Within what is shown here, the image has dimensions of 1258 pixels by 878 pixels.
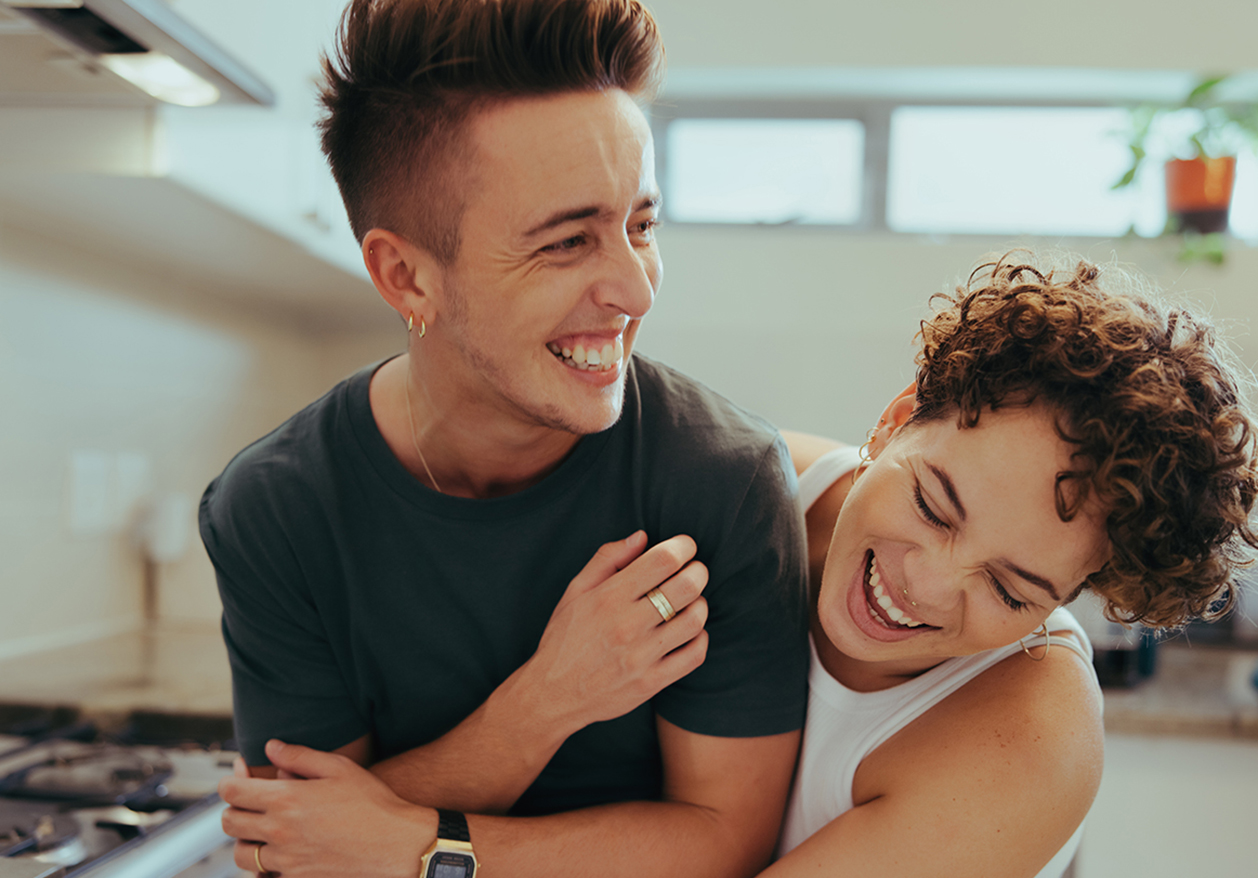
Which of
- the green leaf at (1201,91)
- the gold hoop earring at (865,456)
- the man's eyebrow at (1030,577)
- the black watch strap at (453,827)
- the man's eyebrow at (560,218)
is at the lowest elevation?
the black watch strap at (453,827)

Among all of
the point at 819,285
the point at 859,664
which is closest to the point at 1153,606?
the point at 859,664

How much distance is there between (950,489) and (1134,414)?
169mm

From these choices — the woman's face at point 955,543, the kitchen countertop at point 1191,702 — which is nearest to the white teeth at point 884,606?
the woman's face at point 955,543

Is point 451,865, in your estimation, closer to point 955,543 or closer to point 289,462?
point 289,462

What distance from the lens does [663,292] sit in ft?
9.05

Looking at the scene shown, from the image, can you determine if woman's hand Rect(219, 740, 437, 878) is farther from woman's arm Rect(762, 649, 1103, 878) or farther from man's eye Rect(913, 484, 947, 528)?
man's eye Rect(913, 484, 947, 528)

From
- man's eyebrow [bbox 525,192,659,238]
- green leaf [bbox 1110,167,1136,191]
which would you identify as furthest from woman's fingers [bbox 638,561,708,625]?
green leaf [bbox 1110,167,1136,191]

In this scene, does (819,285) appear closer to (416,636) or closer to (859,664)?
(859,664)

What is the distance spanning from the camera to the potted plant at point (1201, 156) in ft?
8.16

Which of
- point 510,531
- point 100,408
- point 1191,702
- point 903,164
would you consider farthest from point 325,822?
point 903,164

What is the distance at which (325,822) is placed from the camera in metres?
0.97

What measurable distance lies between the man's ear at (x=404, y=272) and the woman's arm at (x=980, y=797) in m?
0.69

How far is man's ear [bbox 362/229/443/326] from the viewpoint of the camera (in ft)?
3.24

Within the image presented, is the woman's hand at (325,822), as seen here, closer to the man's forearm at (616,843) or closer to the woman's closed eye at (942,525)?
the man's forearm at (616,843)
